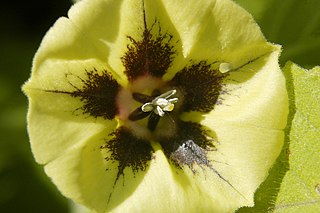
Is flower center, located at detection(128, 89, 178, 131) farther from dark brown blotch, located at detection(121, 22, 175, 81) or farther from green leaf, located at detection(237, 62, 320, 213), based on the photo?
green leaf, located at detection(237, 62, 320, 213)

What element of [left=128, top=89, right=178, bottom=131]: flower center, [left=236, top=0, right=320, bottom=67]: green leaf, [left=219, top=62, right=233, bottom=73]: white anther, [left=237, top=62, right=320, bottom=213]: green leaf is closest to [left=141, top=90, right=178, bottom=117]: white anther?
[left=128, top=89, right=178, bottom=131]: flower center

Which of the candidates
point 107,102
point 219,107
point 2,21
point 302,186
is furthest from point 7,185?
point 302,186

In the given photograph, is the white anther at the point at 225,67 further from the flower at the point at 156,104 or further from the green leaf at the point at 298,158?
the green leaf at the point at 298,158

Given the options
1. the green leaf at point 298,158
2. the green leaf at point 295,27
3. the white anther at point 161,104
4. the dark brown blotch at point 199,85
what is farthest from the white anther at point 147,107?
the green leaf at point 295,27

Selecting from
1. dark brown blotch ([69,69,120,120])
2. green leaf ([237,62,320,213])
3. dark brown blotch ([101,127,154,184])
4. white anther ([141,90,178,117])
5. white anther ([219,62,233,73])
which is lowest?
green leaf ([237,62,320,213])

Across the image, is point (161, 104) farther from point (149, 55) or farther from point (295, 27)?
point (295, 27)

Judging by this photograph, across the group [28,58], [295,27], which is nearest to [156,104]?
[295,27]
